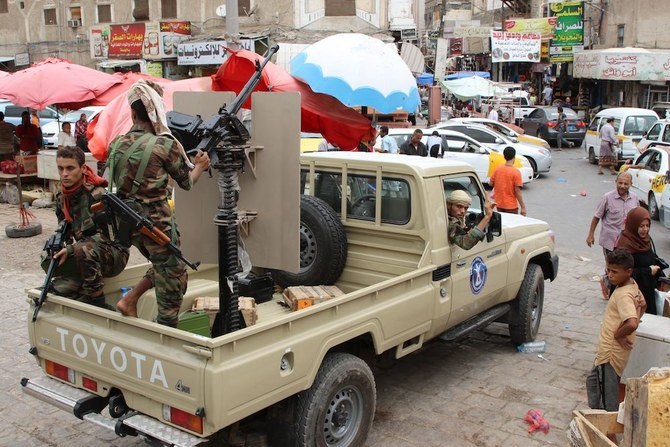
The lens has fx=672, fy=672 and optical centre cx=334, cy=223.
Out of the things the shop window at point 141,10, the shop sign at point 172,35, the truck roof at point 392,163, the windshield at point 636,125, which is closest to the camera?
the truck roof at point 392,163

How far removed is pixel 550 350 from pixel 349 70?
3895mm

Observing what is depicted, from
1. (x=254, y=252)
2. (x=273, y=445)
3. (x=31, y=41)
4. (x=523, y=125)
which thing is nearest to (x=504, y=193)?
(x=254, y=252)

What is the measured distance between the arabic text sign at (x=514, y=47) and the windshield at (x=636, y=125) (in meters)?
14.0

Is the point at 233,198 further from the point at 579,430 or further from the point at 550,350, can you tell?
the point at 550,350

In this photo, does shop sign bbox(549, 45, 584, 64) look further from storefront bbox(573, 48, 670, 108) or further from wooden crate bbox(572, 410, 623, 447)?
wooden crate bbox(572, 410, 623, 447)

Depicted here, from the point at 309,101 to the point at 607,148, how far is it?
14744 mm

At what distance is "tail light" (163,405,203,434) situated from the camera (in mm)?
3617

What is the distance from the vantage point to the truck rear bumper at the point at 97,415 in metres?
3.68

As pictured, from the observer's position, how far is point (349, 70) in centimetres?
801

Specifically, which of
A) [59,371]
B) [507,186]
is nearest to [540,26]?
[507,186]

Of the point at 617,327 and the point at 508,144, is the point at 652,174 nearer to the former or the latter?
the point at 508,144

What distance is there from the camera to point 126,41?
1126 inches

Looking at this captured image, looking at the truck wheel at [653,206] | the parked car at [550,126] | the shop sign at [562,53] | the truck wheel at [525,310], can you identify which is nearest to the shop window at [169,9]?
the parked car at [550,126]

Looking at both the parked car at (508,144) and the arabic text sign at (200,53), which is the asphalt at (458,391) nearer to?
the parked car at (508,144)
